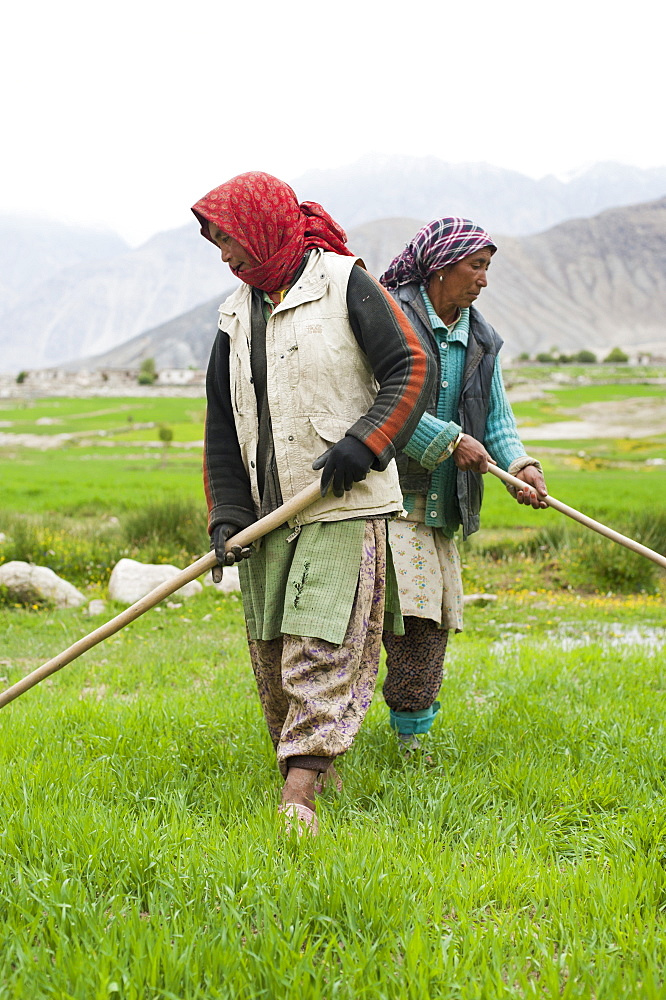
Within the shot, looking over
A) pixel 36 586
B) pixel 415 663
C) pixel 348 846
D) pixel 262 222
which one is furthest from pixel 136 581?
pixel 348 846

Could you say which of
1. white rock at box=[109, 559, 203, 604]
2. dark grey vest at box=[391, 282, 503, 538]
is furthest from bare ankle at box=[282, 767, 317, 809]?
white rock at box=[109, 559, 203, 604]

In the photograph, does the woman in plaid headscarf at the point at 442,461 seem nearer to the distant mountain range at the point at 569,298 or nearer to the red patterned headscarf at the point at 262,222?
the red patterned headscarf at the point at 262,222

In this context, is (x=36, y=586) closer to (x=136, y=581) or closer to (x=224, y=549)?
(x=136, y=581)

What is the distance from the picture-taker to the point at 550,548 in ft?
37.7

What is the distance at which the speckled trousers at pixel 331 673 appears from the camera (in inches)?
112

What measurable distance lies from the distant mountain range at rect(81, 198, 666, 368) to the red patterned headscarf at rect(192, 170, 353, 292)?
15458cm

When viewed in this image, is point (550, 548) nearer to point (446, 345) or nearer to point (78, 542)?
point (78, 542)

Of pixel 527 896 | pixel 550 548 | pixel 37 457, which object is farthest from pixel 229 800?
pixel 37 457

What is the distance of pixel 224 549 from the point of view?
2.96 metres

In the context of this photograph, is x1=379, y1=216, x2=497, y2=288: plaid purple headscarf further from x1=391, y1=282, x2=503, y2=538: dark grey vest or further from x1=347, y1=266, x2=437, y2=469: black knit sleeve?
x1=347, y1=266, x2=437, y2=469: black knit sleeve

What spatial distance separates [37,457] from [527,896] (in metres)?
29.5

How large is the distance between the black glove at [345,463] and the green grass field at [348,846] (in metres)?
1.05

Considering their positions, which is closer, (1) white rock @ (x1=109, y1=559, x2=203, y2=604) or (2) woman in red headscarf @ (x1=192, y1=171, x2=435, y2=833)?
(2) woman in red headscarf @ (x1=192, y1=171, x2=435, y2=833)

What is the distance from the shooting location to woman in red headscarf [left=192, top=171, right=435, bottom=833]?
9.32 feet
